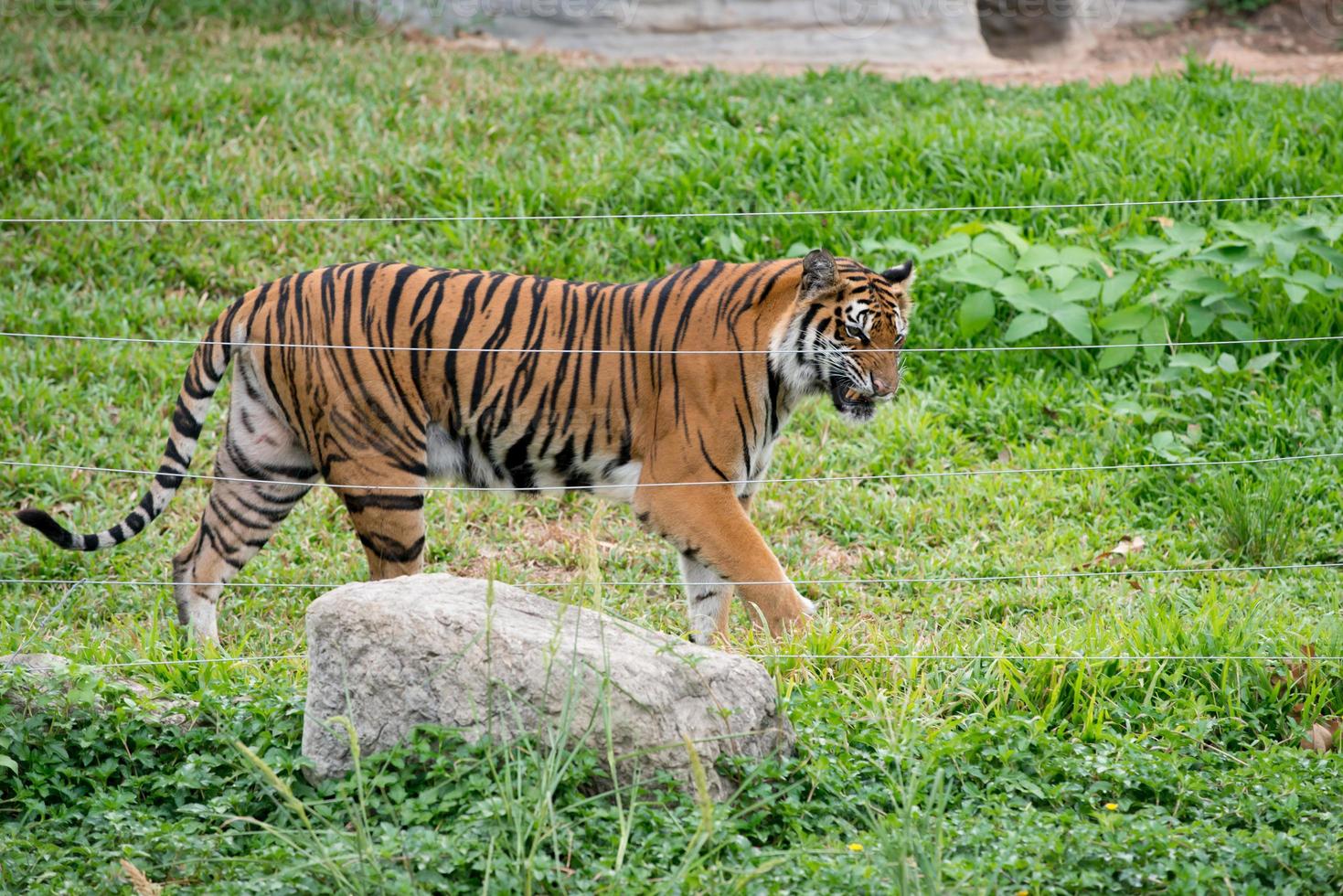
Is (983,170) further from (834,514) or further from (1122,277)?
(834,514)

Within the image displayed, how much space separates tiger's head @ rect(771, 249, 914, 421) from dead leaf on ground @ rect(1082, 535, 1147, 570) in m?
1.38

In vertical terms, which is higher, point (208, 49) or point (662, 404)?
point (208, 49)

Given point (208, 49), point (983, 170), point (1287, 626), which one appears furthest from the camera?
point (208, 49)

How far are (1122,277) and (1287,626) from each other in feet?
8.20

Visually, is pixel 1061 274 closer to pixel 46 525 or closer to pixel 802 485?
pixel 802 485

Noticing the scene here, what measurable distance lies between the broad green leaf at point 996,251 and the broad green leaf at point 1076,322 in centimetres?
41

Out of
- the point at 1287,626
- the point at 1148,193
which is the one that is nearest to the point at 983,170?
the point at 1148,193

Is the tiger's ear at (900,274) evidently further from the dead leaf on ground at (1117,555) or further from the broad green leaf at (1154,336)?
the broad green leaf at (1154,336)

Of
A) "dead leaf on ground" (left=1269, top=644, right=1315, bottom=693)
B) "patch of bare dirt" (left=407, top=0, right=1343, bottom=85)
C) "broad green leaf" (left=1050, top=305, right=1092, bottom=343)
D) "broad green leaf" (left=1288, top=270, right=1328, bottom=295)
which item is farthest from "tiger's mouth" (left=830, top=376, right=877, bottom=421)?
"patch of bare dirt" (left=407, top=0, right=1343, bottom=85)

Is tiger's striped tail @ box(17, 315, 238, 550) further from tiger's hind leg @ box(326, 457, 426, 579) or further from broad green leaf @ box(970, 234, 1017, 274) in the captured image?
broad green leaf @ box(970, 234, 1017, 274)

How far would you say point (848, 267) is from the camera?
4.56 metres

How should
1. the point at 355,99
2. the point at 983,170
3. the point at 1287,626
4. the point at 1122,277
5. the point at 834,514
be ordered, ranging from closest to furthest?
the point at 1287,626 → the point at 834,514 → the point at 1122,277 → the point at 983,170 → the point at 355,99

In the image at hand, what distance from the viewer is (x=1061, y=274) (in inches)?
255

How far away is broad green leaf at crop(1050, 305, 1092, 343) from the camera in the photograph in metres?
6.34
